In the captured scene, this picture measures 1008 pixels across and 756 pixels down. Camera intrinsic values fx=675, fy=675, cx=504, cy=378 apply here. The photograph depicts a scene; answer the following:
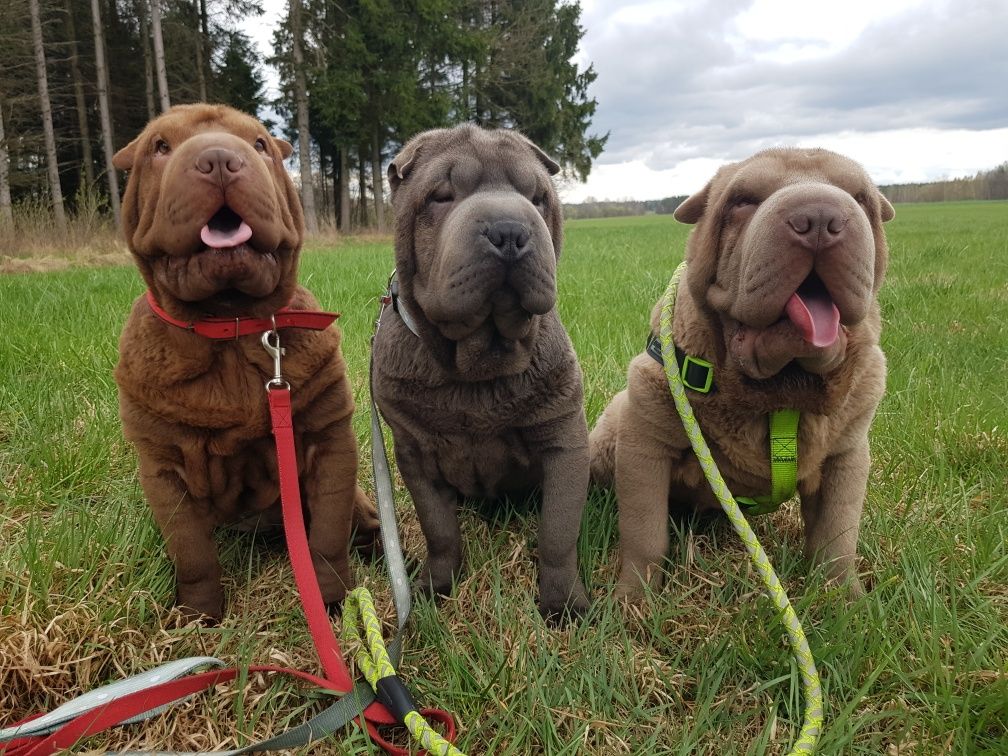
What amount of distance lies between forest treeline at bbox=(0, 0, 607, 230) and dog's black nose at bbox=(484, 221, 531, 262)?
17077 mm

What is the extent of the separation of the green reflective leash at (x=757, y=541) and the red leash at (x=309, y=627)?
79 cm

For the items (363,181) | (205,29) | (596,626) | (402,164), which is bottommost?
(596,626)

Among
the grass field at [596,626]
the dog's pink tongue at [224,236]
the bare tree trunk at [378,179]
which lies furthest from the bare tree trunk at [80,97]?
the dog's pink tongue at [224,236]

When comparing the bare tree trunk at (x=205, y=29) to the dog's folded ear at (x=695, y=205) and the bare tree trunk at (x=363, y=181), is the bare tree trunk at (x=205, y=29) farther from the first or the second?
the dog's folded ear at (x=695, y=205)

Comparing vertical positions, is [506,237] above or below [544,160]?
below

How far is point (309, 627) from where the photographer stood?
69.5 inches

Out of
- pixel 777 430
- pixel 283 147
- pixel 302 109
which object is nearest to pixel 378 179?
pixel 302 109

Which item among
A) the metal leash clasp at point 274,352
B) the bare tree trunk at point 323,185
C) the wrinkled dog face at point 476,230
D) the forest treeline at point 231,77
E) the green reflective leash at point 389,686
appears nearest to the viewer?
the green reflective leash at point 389,686

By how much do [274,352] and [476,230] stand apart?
0.68 meters

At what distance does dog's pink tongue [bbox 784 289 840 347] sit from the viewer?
1643mm

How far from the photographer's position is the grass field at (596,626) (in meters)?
1.56

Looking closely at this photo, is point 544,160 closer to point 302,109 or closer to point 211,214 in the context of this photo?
point 211,214

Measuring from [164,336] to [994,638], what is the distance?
2.39m

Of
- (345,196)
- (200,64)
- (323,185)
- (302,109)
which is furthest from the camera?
(323,185)
